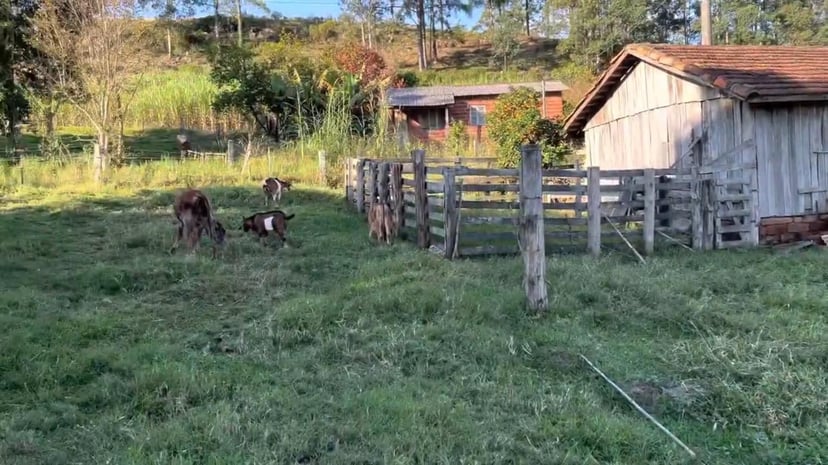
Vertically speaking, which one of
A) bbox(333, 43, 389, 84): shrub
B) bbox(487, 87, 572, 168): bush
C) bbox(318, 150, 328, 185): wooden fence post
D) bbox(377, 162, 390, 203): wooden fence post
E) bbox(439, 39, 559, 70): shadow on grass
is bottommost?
bbox(377, 162, 390, 203): wooden fence post

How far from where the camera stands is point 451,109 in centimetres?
3269

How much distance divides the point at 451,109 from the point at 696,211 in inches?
937

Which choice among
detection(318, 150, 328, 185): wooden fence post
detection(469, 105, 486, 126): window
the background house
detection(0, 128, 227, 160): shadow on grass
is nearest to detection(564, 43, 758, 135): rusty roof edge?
detection(318, 150, 328, 185): wooden fence post

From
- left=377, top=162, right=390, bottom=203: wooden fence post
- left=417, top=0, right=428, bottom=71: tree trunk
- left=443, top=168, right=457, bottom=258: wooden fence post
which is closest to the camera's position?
left=443, top=168, right=457, bottom=258: wooden fence post

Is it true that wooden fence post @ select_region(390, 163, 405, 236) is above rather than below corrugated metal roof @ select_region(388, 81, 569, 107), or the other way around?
below

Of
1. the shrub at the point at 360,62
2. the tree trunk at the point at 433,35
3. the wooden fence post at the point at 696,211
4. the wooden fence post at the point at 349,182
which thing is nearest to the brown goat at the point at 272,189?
the wooden fence post at the point at 349,182

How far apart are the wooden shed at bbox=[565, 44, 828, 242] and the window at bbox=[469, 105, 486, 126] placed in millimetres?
20123

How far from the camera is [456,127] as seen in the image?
28.4 meters

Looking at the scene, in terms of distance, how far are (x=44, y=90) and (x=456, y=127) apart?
15.8 meters

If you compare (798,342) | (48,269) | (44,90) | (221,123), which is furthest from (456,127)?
(798,342)

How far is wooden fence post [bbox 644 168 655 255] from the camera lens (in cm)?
946

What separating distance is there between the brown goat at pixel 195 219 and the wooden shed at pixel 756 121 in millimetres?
7968

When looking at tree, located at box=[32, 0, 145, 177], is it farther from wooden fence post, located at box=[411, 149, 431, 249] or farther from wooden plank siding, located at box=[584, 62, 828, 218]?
wooden plank siding, located at box=[584, 62, 828, 218]

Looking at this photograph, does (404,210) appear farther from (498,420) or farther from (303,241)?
(498,420)
